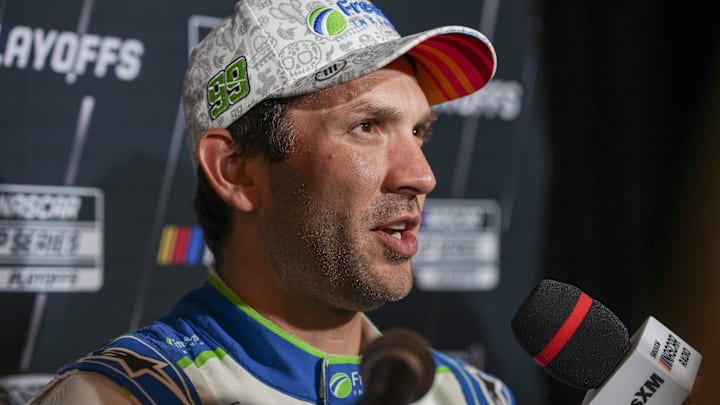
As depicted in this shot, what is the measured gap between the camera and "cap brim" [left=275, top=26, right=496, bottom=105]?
1.15 meters

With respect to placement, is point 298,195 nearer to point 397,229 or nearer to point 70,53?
point 397,229

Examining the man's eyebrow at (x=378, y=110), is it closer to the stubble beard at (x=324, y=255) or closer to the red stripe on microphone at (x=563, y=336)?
the stubble beard at (x=324, y=255)

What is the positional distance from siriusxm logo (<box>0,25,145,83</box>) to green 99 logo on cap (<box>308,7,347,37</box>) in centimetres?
51

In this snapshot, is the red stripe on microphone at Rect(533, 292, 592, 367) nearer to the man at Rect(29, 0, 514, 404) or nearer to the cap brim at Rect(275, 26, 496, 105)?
the man at Rect(29, 0, 514, 404)

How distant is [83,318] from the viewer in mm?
1562

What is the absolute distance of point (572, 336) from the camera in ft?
3.28

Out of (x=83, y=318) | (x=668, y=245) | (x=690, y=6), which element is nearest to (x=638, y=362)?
(x=83, y=318)

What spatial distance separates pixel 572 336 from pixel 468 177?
1.03m

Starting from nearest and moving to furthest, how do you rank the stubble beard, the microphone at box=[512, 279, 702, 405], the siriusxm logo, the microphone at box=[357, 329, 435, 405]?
1. the microphone at box=[357, 329, 435, 405]
2. the microphone at box=[512, 279, 702, 405]
3. the stubble beard
4. the siriusxm logo

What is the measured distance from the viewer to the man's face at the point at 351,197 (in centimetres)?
118

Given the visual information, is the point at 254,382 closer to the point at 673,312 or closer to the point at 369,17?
the point at 369,17

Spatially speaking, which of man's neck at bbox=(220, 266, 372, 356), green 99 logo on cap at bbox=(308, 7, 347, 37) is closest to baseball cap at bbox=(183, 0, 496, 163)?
green 99 logo on cap at bbox=(308, 7, 347, 37)

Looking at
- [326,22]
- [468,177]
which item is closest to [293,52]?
[326,22]

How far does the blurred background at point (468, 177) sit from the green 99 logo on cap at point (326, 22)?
0.51m
